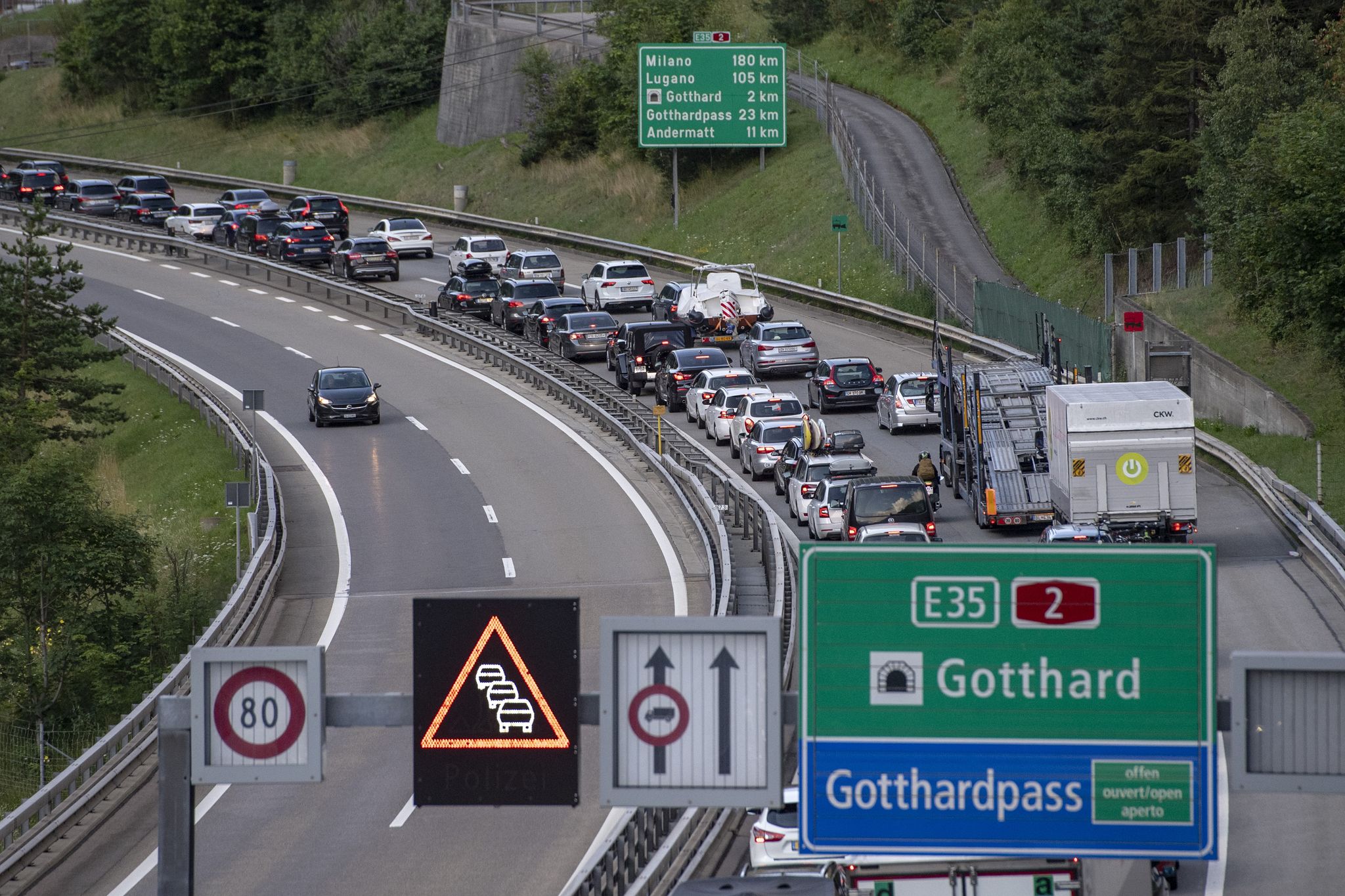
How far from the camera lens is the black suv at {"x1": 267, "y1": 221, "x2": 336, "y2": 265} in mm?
66375

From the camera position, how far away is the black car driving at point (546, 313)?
179 ft

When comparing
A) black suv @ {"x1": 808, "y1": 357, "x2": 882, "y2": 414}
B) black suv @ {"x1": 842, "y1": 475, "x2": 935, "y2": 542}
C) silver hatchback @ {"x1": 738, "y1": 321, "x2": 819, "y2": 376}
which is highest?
silver hatchback @ {"x1": 738, "y1": 321, "x2": 819, "y2": 376}

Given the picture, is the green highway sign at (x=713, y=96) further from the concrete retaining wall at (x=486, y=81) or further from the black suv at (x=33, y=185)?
the black suv at (x=33, y=185)

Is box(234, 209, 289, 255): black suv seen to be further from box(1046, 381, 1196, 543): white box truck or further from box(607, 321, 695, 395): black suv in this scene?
box(1046, 381, 1196, 543): white box truck

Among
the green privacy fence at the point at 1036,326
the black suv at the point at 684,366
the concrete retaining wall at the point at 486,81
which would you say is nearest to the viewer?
the black suv at the point at 684,366

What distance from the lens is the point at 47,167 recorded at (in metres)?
83.9

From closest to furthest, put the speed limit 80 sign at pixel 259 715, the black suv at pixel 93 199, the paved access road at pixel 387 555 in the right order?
the speed limit 80 sign at pixel 259 715 → the paved access road at pixel 387 555 → the black suv at pixel 93 199

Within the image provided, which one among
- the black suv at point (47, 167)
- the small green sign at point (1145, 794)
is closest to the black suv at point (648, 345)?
the small green sign at point (1145, 794)

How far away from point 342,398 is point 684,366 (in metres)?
9.02

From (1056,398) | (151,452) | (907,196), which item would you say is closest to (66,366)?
(151,452)

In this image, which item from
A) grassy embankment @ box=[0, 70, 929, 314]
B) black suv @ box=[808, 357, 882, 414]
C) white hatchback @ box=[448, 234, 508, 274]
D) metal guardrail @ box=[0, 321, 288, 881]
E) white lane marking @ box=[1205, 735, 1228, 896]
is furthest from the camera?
grassy embankment @ box=[0, 70, 929, 314]

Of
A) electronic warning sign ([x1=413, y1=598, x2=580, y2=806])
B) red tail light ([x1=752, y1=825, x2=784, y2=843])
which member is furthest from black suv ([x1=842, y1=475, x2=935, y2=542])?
electronic warning sign ([x1=413, y1=598, x2=580, y2=806])

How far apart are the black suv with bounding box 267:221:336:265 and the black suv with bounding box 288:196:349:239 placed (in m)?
4.83

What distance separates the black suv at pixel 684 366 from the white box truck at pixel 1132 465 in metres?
16.4
